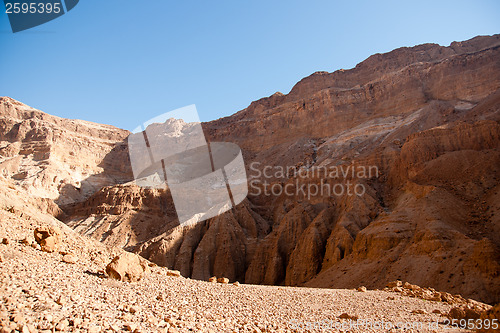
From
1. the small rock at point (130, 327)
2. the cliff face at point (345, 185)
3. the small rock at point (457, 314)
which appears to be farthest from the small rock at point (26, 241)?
the cliff face at point (345, 185)

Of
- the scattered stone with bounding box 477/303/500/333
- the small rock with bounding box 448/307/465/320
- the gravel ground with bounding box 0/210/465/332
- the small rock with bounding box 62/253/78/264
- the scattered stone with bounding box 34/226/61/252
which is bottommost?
the small rock with bounding box 448/307/465/320

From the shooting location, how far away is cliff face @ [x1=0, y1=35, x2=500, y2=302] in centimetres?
2344

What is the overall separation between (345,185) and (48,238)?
32172mm

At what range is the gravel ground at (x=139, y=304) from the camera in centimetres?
561

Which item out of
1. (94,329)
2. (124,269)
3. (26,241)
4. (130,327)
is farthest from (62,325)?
(26,241)

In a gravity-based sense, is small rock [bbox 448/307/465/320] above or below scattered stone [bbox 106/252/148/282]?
below

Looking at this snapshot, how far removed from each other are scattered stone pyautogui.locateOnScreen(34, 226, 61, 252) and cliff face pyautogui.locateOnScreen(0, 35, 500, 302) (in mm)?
18695

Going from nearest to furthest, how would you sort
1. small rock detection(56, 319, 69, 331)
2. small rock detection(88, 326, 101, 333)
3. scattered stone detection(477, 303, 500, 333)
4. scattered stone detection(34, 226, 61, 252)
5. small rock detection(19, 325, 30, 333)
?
small rock detection(19, 325, 30, 333)
small rock detection(56, 319, 69, 331)
small rock detection(88, 326, 101, 333)
scattered stone detection(477, 303, 500, 333)
scattered stone detection(34, 226, 61, 252)

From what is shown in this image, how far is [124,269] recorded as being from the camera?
933 centimetres

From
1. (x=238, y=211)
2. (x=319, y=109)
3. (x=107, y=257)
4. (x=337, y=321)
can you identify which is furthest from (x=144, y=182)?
(x=337, y=321)

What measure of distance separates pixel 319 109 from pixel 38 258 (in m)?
67.4

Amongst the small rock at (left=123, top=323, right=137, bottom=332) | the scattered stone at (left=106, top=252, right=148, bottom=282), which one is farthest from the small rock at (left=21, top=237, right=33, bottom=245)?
the small rock at (left=123, top=323, right=137, bottom=332)

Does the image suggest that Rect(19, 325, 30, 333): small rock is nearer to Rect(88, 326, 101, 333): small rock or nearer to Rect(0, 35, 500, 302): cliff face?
Rect(88, 326, 101, 333): small rock

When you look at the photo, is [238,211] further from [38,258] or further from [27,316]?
[27,316]
